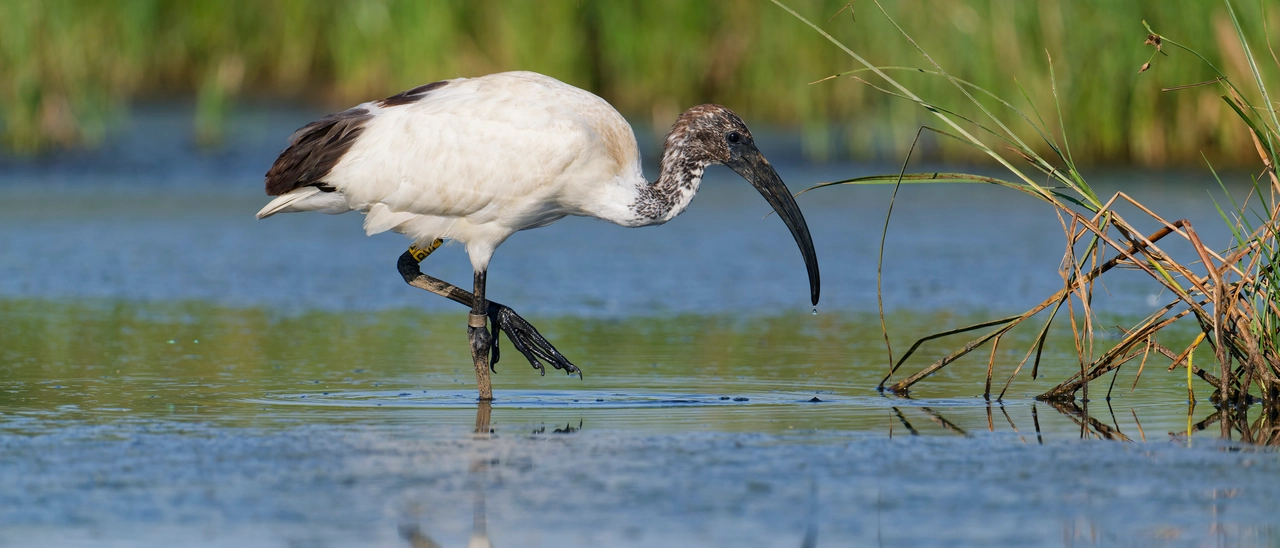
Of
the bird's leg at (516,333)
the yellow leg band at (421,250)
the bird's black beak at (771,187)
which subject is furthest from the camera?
the yellow leg band at (421,250)

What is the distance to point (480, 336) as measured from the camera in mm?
6973

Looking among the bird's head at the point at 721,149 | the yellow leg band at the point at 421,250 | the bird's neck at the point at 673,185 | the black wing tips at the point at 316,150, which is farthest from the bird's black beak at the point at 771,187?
the black wing tips at the point at 316,150

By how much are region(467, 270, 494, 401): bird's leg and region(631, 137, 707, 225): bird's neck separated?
2.49 ft

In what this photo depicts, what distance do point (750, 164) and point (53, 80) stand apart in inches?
445

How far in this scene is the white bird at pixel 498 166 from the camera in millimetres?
6961

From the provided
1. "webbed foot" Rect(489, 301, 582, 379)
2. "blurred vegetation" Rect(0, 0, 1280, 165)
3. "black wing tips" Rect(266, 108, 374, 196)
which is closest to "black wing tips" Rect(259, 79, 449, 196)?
"black wing tips" Rect(266, 108, 374, 196)

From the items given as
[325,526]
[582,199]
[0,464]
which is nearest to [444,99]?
[582,199]

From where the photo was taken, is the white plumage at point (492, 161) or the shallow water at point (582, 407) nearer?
the shallow water at point (582, 407)

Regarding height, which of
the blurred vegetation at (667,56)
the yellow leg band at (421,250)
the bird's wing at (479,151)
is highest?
the blurred vegetation at (667,56)

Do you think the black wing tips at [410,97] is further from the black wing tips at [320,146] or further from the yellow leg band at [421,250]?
the yellow leg band at [421,250]

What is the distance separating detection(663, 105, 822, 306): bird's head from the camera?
7195mm

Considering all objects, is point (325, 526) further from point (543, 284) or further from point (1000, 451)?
point (543, 284)

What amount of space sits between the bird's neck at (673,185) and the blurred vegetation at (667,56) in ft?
22.6

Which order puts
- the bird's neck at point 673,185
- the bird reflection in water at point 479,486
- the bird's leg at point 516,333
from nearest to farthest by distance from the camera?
the bird reflection in water at point 479,486 → the bird's leg at point 516,333 → the bird's neck at point 673,185
